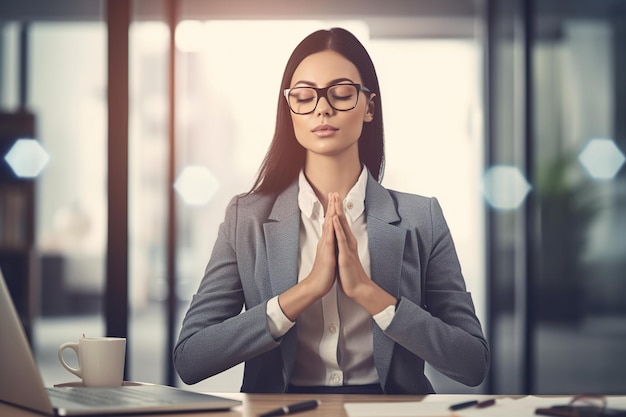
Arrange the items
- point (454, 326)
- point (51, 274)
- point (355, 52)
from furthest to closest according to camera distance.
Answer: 1. point (51, 274)
2. point (355, 52)
3. point (454, 326)

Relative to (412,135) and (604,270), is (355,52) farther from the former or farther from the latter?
(604,270)

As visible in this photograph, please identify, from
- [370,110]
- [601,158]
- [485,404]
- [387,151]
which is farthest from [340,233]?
[601,158]

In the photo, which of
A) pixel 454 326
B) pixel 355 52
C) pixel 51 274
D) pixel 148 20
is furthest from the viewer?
pixel 51 274

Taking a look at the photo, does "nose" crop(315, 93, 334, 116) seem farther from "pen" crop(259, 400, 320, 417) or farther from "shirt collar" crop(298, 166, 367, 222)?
"pen" crop(259, 400, 320, 417)

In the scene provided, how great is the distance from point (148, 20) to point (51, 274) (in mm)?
1355

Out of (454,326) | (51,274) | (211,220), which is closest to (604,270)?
(211,220)

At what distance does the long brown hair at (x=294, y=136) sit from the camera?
193cm

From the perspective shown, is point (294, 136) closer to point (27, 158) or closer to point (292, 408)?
point (292, 408)

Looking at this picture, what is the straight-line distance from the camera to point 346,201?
194 cm

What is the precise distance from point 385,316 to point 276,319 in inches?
9.1

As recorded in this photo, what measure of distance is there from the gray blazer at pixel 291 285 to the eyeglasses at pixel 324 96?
0.20 meters

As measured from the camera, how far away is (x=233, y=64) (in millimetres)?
3822

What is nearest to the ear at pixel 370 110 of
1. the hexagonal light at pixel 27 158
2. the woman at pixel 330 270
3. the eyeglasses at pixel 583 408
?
the woman at pixel 330 270

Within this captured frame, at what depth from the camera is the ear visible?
196cm
